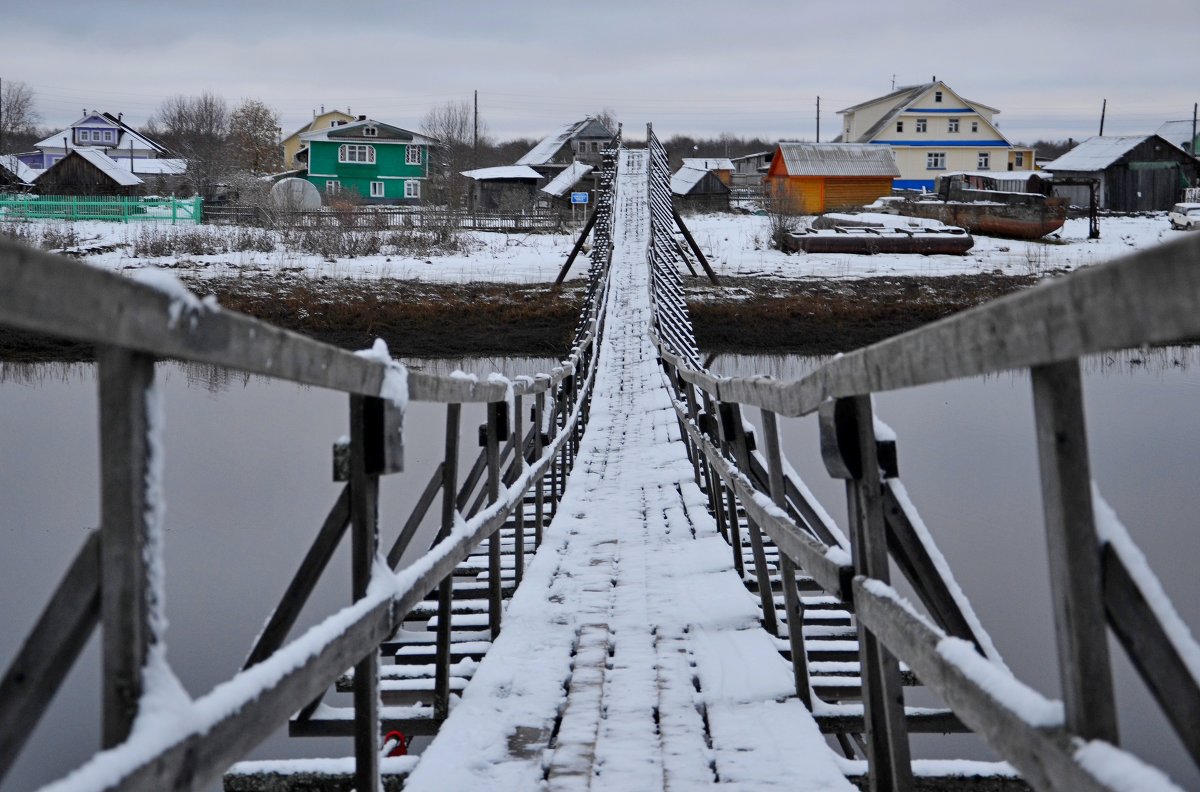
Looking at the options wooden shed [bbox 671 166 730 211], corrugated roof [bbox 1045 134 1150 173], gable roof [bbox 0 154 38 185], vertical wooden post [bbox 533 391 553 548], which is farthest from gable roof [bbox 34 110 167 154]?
vertical wooden post [bbox 533 391 553 548]

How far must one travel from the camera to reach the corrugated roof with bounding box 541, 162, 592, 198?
49062 mm

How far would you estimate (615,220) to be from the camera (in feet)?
84.6

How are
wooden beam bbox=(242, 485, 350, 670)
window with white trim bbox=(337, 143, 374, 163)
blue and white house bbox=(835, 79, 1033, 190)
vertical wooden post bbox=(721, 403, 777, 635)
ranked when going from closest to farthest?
wooden beam bbox=(242, 485, 350, 670), vertical wooden post bbox=(721, 403, 777, 635), window with white trim bbox=(337, 143, 374, 163), blue and white house bbox=(835, 79, 1033, 190)

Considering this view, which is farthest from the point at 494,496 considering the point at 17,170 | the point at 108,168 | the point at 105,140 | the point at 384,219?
the point at 105,140

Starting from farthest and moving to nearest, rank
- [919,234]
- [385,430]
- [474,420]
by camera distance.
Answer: [919,234] < [474,420] < [385,430]

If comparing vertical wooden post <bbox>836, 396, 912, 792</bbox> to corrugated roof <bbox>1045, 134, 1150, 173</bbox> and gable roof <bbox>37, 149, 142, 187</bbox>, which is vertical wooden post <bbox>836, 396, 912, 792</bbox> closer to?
gable roof <bbox>37, 149, 142, 187</bbox>

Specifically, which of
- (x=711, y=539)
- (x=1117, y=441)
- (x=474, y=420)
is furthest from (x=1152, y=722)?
(x=474, y=420)

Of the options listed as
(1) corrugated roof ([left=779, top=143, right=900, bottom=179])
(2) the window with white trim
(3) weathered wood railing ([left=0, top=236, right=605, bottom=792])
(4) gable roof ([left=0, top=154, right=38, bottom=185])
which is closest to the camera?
(3) weathered wood railing ([left=0, top=236, right=605, bottom=792])

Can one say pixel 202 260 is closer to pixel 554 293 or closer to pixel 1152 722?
pixel 554 293

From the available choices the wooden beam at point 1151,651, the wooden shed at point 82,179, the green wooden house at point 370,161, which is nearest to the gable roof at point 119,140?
the green wooden house at point 370,161

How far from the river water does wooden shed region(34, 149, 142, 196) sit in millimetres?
29827

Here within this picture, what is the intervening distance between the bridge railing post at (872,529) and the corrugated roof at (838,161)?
153ft

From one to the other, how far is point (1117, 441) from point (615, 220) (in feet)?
43.8

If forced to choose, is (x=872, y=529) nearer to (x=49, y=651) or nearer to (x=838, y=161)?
(x=49, y=651)
